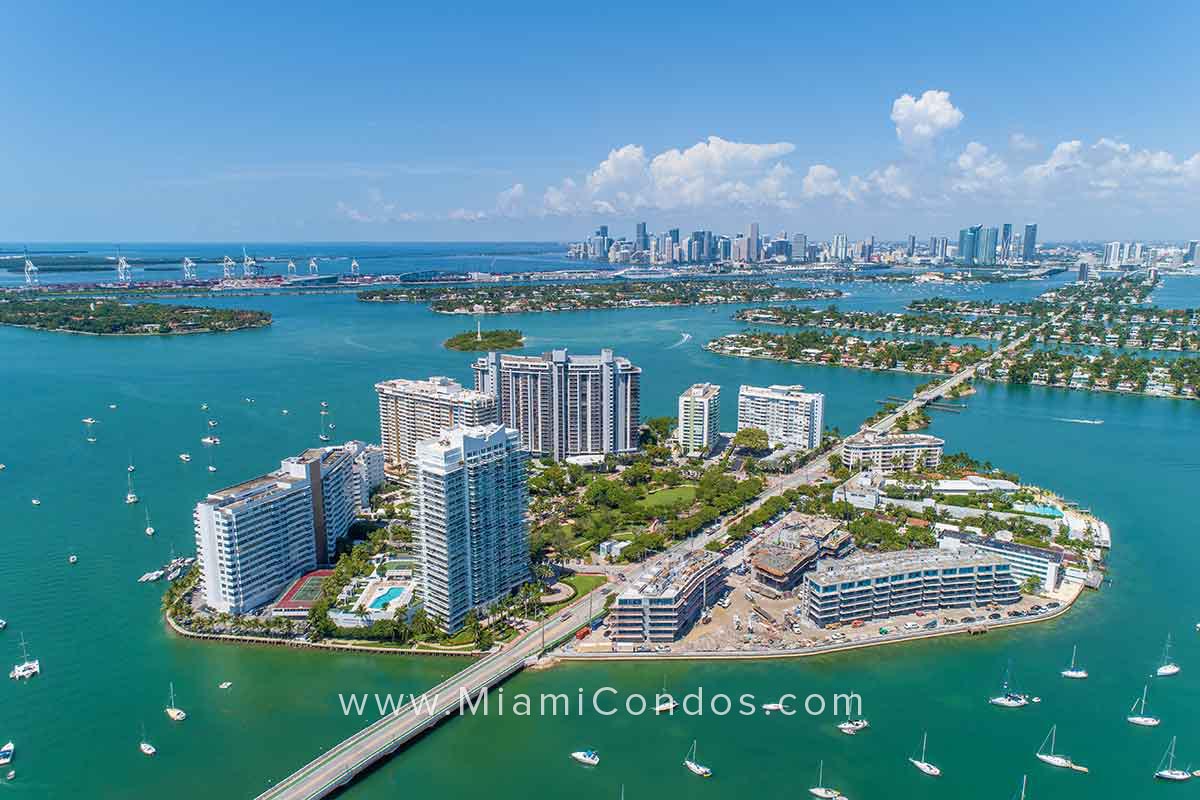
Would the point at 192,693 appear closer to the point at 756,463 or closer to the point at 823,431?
the point at 756,463

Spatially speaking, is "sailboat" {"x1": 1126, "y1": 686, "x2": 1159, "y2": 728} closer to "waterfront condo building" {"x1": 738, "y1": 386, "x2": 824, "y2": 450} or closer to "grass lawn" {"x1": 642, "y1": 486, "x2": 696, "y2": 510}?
"grass lawn" {"x1": 642, "y1": 486, "x2": 696, "y2": 510}

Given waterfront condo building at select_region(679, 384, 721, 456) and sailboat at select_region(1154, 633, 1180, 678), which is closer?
sailboat at select_region(1154, 633, 1180, 678)

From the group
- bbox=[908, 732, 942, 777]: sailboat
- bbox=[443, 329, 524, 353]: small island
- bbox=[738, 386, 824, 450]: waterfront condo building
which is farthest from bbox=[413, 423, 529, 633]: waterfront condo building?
bbox=[443, 329, 524, 353]: small island

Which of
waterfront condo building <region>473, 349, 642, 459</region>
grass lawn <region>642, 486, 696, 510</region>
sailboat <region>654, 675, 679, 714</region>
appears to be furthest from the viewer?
waterfront condo building <region>473, 349, 642, 459</region>

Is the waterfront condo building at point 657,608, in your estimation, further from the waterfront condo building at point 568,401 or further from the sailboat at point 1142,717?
the waterfront condo building at point 568,401

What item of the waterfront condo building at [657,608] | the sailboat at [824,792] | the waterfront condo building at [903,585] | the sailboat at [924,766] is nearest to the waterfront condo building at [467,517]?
the waterfront condo building at [657,608]

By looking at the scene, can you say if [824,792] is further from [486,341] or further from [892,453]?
[486,341]

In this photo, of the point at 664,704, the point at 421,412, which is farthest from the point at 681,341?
the point at 664,704
